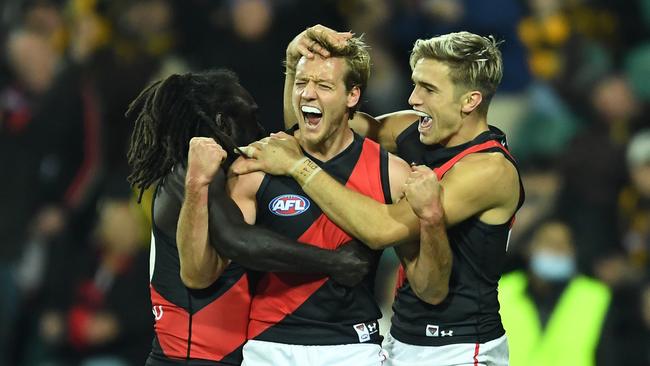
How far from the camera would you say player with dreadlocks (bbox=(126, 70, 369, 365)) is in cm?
525

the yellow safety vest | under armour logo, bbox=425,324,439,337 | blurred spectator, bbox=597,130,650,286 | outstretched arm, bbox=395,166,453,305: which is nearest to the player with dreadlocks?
outstretched arm, bbox=395,166,453,305

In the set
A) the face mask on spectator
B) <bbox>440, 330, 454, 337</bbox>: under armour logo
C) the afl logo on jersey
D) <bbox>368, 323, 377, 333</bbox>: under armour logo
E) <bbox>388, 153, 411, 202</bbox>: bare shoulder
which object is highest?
<bbox>388, 153, 411, 202</bbox>: bare shoulder

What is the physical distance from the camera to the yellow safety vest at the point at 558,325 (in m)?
7.99

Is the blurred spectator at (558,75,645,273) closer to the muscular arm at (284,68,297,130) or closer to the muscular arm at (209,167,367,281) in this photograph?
the muscular arm at (284,68,297,130)

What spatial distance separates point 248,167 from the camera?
212 inches

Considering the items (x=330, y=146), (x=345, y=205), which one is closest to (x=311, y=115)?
(x=330, y=146)

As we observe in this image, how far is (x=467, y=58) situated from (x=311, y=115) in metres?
0.67

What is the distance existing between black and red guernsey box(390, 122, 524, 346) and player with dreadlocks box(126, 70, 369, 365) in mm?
418

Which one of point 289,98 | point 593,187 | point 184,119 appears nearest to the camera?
point 184,119

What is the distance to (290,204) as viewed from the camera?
5379mm

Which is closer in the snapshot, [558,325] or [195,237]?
[195,237]

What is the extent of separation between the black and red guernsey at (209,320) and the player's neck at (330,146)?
20.6 inches

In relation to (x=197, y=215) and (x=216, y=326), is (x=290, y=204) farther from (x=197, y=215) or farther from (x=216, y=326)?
(x=216, y=326)

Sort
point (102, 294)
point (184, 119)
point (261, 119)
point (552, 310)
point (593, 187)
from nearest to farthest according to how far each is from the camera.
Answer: point (184, 119)
point (552, 310)
point (261, 119)
point (102, 294)
point (593, 187)
